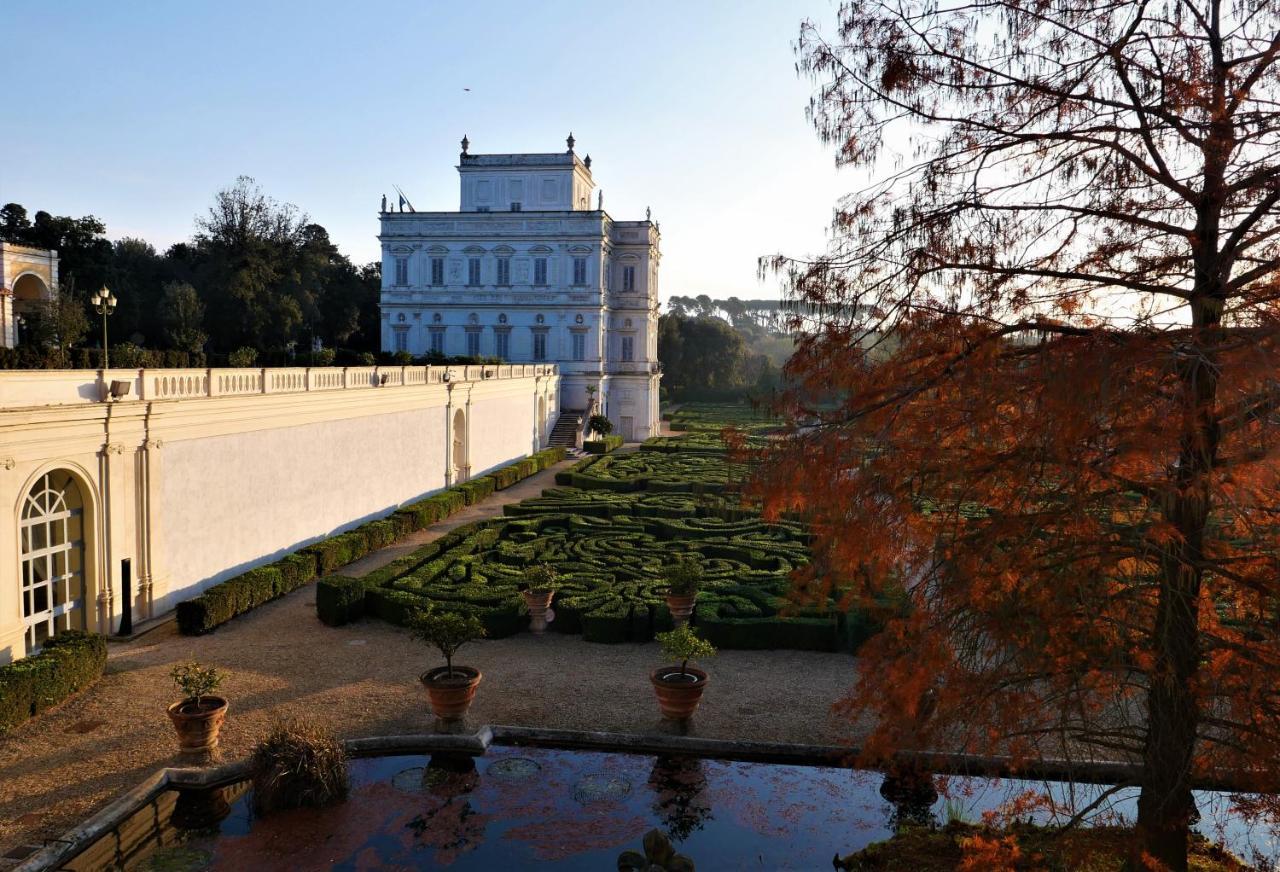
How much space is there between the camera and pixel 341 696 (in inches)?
450

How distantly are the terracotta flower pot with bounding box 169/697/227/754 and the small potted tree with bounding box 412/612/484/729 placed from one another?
7.27ft

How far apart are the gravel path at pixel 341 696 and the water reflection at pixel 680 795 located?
693 millimetres

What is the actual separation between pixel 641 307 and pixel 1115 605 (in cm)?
4560

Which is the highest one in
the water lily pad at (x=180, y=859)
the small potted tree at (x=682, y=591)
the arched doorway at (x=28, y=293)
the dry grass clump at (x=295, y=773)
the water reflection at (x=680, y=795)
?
the arched doorway at (x=28, y=293)

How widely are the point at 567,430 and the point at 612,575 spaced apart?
26707 millimetres

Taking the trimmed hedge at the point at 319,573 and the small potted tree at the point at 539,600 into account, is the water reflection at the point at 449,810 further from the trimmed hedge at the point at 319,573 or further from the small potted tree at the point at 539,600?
the trimmed hedge at the point at 319,573

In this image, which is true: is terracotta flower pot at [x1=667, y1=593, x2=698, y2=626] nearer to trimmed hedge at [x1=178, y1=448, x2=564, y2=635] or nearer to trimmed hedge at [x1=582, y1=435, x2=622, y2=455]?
trimmed hedge at [x1=178, y1=448, x2=564, y2=635]

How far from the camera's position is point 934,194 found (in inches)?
231

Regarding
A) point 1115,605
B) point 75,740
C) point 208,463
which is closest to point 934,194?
point 1115,605

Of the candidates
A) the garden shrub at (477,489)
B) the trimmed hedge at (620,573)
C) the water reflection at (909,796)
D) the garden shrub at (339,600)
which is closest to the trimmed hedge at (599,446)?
the garden shrub at (477,489)

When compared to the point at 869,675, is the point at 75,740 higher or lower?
lower

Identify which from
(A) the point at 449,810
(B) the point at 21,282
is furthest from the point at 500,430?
(B) the point at 21,282

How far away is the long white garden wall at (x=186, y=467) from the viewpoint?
39.2ft

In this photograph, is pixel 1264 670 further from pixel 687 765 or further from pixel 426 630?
pixel 426 630
